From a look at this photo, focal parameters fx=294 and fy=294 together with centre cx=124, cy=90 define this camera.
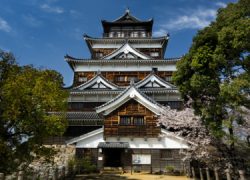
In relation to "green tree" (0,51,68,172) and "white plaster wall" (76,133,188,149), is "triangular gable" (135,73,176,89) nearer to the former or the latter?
"white plaster wall" (76,133,188,149)

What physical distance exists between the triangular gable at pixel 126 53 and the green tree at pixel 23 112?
23.4 m

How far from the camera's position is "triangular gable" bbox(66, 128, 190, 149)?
85.4 ft

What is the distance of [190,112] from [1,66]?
11.8 metres

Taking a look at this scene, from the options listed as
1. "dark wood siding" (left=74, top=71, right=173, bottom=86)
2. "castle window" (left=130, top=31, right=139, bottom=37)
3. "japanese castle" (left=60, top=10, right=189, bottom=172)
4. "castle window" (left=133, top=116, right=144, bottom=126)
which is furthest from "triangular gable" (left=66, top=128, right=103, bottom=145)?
"castle window" (left=130, top=31, right=139, bottom=37)

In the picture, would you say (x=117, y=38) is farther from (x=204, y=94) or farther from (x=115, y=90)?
(x=204, y=94)

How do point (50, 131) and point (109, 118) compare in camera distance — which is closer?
point (50, 131)

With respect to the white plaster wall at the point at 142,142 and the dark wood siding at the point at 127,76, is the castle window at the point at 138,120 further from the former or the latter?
the dark wood siding at the point at 127,76

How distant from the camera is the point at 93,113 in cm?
3089

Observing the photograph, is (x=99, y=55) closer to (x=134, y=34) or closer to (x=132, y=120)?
(x=134, y=34)

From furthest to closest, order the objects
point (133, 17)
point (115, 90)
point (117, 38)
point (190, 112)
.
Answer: point (133, 17) < point (117, 38) < point (115, 90) < point (190, 112)

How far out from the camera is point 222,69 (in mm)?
14281

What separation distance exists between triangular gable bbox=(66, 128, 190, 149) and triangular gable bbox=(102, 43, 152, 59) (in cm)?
1375

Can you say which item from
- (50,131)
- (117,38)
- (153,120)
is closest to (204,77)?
(50,131)

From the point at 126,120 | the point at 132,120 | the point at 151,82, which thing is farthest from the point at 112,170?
the point at 151,82
